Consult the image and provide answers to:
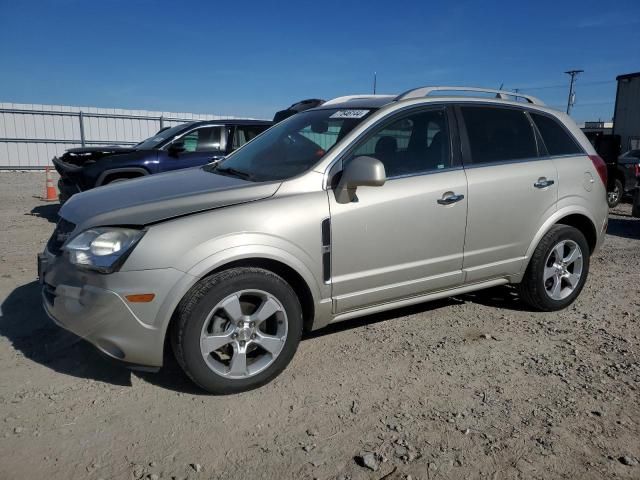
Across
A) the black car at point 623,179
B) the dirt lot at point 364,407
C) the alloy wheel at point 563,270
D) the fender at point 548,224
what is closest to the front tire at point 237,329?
the dirt lot at point 364,407

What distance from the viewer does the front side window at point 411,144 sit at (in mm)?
3484

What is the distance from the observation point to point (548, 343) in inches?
147

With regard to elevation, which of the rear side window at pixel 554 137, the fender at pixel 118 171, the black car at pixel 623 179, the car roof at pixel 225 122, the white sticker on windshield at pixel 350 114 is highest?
the car roof at pixel 225 122

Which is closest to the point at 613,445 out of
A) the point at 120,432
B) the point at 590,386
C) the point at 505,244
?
the point at 590,386

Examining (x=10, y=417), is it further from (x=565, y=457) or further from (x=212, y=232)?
(x=565, y=457)

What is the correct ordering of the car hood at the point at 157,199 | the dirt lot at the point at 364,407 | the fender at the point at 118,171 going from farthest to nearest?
the fender at the point at 118,171, the car hood at the point at 157,199, the dirt lot at the point at 364,407

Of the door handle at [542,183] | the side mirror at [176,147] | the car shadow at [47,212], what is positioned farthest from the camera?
the car shadow at [47,212]

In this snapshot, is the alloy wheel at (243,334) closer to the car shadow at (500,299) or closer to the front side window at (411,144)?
the front side window at (411,144)

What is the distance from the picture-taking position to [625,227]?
8.60m

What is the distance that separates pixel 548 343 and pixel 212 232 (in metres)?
2.62

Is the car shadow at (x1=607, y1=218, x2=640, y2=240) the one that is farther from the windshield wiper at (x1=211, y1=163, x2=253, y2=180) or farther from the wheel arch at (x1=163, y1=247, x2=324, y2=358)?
the windshield wiper at (x1=211, y1=163, x2=253, y2=180)

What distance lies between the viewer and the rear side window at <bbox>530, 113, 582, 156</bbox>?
4281mm

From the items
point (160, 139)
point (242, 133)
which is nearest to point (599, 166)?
point (242, 133)

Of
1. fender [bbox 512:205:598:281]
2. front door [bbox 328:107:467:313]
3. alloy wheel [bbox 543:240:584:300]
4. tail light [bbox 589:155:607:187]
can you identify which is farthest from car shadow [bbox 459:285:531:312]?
tail light [bbox 589:155:607:187]
